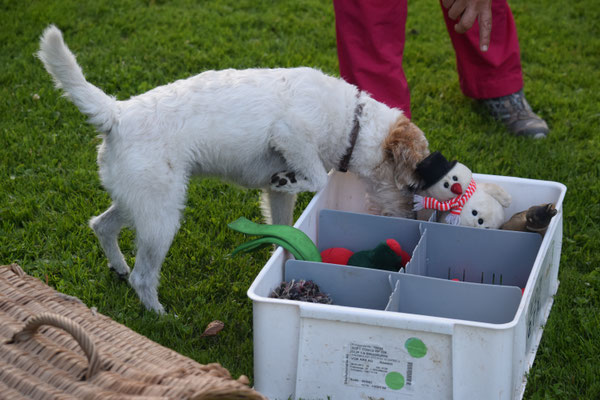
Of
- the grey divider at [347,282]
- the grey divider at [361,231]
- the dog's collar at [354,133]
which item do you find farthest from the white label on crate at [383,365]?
the dog's collar at [354,133]

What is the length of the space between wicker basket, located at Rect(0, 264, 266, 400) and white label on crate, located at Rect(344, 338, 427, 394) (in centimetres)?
47

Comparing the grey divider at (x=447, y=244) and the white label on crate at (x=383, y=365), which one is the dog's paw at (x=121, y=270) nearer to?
the grey divider at (x=447, y=244)

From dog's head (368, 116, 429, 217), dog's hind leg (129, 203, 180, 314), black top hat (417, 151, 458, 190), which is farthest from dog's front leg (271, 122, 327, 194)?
dog's hind leg (129, 203, 180, 314)

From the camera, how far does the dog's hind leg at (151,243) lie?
3.02 metres

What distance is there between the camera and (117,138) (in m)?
3.01

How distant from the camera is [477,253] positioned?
330cm

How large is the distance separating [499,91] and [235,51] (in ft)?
7.84

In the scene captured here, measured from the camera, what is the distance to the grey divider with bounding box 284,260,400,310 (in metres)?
2.86

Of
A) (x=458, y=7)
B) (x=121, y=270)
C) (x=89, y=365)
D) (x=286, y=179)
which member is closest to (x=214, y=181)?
(x=121, y=270)

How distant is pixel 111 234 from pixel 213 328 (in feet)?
2.49

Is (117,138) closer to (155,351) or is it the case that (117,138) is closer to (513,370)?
(155,351)

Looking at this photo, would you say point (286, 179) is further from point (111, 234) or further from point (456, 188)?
point (111, 234)

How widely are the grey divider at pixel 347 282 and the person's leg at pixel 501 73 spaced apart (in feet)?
9.27

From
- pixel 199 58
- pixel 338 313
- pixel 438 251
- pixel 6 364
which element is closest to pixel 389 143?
pixel 438 251
